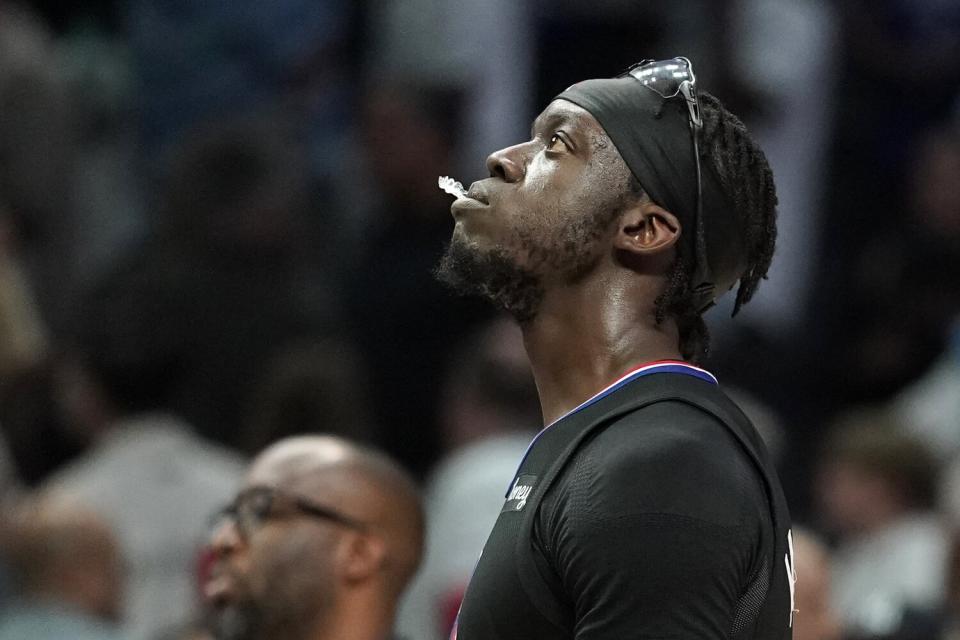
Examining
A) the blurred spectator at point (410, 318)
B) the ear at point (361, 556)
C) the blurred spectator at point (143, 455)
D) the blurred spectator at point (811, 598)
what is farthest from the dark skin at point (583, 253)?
the blurred spectator at point (410, 318)

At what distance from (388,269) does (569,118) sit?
4.42 meters

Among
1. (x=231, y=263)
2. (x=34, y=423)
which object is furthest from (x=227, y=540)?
(x=34, y=423)

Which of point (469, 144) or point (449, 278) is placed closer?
point (449, 278)

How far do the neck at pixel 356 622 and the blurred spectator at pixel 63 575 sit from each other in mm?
1228

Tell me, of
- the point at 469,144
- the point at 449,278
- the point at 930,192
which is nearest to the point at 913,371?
the point at 930,192

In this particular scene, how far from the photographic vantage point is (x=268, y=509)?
406cm

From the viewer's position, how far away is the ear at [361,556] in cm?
400

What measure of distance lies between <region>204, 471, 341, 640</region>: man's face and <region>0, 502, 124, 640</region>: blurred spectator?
104 centimetres

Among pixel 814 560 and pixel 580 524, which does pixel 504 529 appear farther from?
pixel 814 560

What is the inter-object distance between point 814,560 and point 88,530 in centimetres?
216

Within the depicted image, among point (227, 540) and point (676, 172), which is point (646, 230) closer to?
point (676, 172)

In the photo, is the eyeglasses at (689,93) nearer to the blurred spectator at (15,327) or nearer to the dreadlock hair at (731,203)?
the dreadlock hair at (731,203)

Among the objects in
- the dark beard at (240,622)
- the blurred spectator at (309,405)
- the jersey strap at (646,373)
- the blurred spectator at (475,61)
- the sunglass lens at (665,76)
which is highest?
the sunglass lens at (665,76)

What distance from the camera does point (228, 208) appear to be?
263 inches
